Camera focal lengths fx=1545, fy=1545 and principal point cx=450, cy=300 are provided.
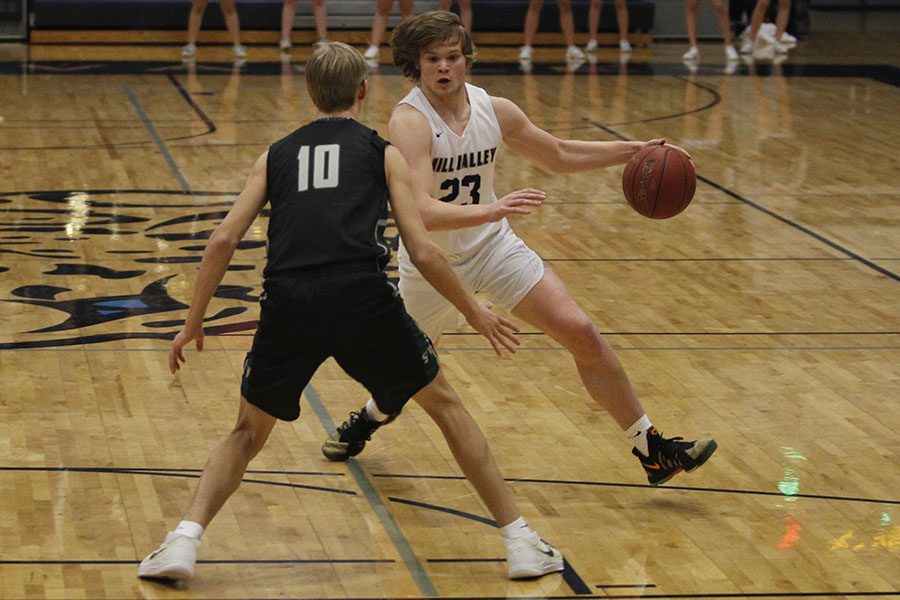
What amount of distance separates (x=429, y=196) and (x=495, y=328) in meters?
0.65

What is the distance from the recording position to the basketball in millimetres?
5586

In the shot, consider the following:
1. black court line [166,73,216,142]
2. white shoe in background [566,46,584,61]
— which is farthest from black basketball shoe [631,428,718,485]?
white shoe in background [566,46,584,61]

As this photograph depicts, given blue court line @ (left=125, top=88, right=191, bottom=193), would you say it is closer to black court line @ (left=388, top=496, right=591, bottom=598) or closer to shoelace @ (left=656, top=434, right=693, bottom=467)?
black court line @ (left=388, top=496, right=591, bottom=598)

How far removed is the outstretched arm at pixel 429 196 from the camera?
4.44m

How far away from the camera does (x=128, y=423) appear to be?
5.63 metres

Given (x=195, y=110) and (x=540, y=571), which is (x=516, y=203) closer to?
(x=540, y=571)

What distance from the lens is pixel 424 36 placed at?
4848 millimetres

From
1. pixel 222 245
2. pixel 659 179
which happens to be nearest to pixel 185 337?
pixel 222 245

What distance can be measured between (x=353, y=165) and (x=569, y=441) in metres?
1.81

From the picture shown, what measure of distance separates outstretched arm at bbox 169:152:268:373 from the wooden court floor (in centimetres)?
72

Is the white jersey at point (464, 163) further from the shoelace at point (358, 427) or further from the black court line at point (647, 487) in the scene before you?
the black court line at point (647, 487)

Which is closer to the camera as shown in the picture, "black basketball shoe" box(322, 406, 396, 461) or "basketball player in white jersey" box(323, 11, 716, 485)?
"basketball player in white jersey" box(323, 11, 716, 485)

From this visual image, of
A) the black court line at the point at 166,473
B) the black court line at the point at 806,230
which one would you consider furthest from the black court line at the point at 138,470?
the black court line at the point at 806,230

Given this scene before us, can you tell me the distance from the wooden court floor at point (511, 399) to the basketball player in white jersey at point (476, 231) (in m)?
0.25
